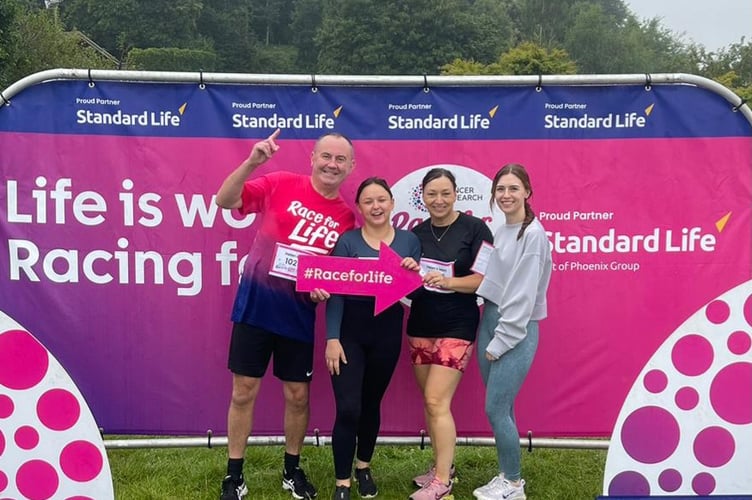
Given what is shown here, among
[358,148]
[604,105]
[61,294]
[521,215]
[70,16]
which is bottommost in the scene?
[61,294]

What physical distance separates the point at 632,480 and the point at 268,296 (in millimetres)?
2000

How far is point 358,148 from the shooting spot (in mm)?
3715

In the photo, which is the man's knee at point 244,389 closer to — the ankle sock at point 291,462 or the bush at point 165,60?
the ankle sock at point 291,462

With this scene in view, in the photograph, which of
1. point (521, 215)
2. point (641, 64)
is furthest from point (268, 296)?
point (641, 64)

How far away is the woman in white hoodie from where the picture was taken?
10.0ft

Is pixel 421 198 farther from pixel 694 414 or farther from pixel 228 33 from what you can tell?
pixel 228 33

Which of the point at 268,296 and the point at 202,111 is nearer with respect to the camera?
the point at 268,296

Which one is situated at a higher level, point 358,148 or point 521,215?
point 358,148

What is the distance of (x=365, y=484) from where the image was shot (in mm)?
3459

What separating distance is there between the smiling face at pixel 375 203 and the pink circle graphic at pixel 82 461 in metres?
1.73

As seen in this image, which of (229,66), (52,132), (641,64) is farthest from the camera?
(229,66)

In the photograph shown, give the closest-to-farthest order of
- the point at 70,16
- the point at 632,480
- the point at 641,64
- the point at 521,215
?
the point at 632,480 → the point at 521,215 → the point at 641,64 → the point at 70,16

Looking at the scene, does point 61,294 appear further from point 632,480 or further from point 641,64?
point 641,64

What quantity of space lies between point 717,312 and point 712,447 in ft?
2.22
